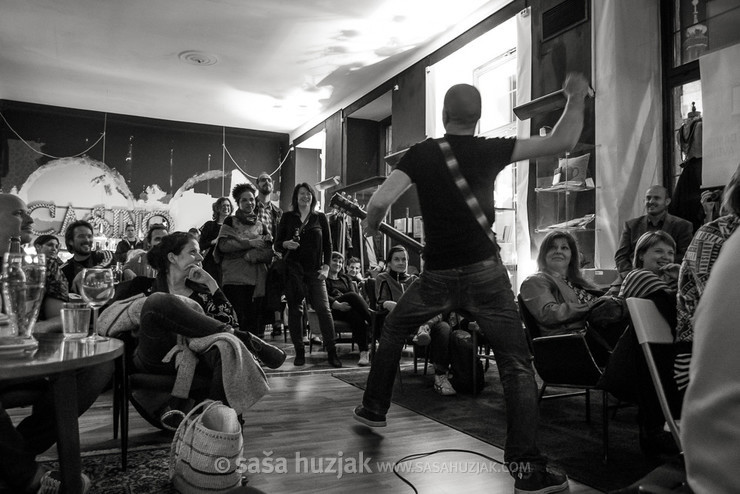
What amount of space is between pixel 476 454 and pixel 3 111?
10216 mm

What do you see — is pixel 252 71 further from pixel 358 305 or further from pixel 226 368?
pixel 226 368

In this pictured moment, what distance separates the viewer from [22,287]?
1.37m

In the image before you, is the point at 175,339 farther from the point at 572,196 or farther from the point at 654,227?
the point at 572,196

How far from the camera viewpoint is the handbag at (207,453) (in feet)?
6.16

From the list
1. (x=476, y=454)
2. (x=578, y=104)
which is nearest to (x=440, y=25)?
(x=578, y=104)

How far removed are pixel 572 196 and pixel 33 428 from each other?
4.27 meters

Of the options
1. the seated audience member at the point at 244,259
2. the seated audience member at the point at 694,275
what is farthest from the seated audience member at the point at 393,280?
the seated audience member at the point at 694,275

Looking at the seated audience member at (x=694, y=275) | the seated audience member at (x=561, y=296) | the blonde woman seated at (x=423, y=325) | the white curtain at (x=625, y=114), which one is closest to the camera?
the seated audience member at (x=694, y=275)

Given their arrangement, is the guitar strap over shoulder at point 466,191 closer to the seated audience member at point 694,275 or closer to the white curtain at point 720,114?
the seated audience member at point 694,275

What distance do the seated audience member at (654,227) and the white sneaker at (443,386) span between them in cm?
144

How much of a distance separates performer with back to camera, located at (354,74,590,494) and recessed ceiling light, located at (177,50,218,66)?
6011 mm

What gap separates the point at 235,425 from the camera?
6.52ft

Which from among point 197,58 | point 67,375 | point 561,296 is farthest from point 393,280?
point 197,58

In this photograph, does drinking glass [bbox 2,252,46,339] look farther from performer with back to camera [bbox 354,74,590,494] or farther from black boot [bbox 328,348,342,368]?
black boot [bbox 328,348,342,368]
